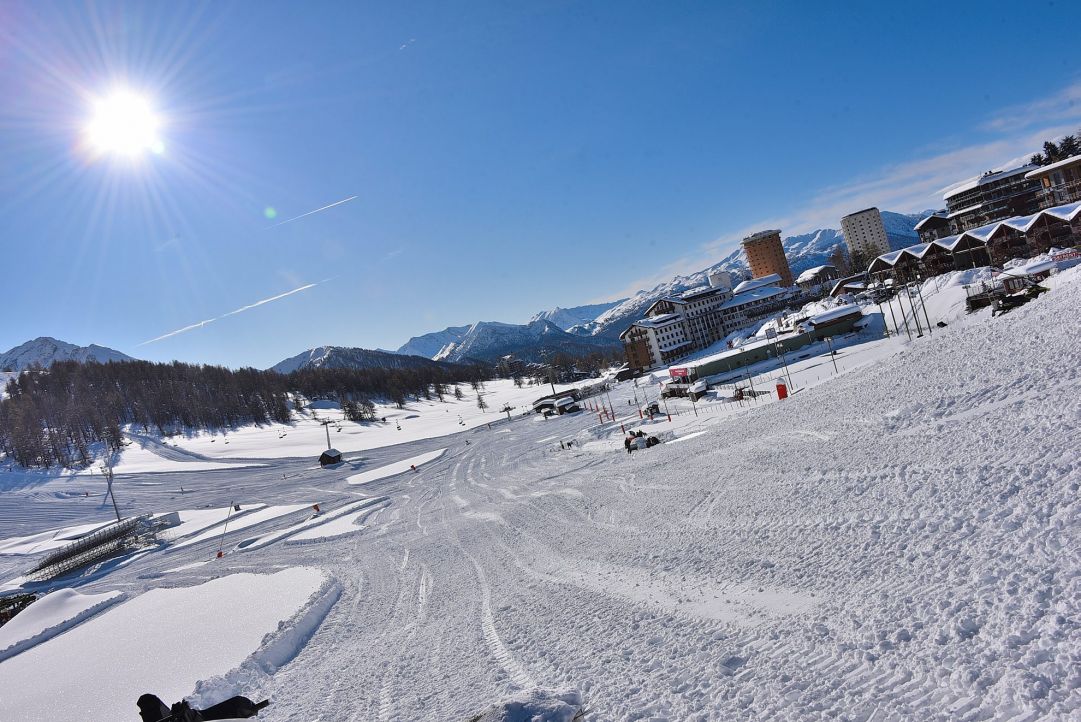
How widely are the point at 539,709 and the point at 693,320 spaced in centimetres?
10129

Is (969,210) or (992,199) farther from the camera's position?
(969,210)

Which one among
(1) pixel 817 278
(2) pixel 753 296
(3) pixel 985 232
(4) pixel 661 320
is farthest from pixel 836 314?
(1) pixel 817 278

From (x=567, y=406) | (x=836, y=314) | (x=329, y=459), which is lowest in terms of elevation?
(x=567, y=406)

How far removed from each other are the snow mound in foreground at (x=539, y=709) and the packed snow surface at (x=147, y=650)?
24.6 feet

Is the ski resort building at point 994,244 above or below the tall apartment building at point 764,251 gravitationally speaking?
below

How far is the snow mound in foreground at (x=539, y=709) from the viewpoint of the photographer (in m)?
6.23

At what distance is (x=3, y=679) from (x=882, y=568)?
67.6 ft

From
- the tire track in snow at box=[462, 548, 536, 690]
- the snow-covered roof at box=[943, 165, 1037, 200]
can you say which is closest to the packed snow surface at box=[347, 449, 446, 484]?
the tire track in snow at box=[462, 548, 536, 690]

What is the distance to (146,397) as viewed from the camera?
391ft

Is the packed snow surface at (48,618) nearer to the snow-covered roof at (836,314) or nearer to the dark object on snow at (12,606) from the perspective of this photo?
the dark object on snow at (12,606)

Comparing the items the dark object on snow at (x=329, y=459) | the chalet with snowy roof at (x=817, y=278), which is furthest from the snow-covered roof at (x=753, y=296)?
the dark object on snow at (x=329, y=459)

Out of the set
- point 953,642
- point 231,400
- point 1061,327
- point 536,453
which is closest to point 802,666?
point 953,642

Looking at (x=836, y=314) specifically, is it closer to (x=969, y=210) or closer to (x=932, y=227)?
(x=969, y=210)

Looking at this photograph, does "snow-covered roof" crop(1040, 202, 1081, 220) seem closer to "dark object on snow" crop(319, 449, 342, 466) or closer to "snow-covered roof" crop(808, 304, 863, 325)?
"snow-covered roof" crop(808, 304, 863, 325)
